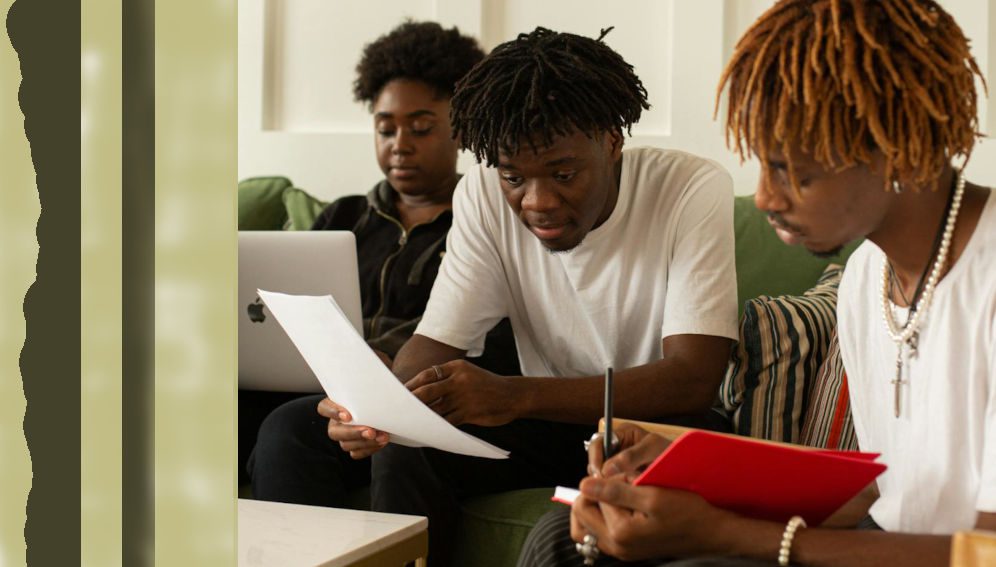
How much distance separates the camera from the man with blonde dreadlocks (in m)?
0.90

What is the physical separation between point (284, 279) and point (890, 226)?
1.15 metres

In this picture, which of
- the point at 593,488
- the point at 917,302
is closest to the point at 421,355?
the point at 593,488

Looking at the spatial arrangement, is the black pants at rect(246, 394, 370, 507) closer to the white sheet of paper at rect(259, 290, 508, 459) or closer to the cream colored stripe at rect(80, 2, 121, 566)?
the white sheet of paper at rect(259, 290, 508, 459)

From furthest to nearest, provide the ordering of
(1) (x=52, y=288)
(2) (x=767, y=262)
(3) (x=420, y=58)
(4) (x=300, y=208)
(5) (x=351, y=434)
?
(4) (x=300, y=208)
(3) (x=420, y=58)
(2) (x=767, y=262)
(5) (x=351, y=434)
(1) (x=52, y=288)

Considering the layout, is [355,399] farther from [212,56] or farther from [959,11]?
[959,11]

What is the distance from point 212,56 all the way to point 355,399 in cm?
117

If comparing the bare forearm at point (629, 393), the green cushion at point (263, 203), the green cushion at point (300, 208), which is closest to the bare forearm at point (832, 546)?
the bare forearm at point (629, 393)

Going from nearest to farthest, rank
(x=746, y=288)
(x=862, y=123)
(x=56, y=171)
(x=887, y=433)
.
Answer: (x=56, y=171) < (x=862, y=123) < (x=887, y=433) < (x=746, y=288)

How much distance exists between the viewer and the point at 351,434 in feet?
4.80

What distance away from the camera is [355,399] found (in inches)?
54.4

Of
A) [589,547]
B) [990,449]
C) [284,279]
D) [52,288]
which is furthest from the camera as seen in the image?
[284,279]

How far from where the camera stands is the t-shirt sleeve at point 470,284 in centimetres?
171

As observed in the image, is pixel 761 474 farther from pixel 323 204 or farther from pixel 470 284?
pixel 323 204

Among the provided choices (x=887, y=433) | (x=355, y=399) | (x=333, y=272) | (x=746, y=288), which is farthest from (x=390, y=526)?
(x=746, y=288)
